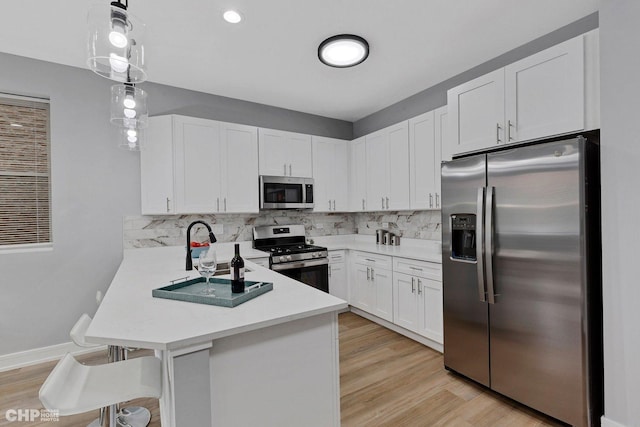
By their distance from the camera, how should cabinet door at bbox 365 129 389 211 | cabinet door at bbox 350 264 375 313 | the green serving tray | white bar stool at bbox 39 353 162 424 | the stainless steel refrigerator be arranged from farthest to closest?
1. cabinet door at bbox 365 129 389 211
2. cabinet door at bbox 350 264 375 313
3. the stainless steel refrigerator
4. the green serving tray
5. white bar stool at bbox 39 353 162 424

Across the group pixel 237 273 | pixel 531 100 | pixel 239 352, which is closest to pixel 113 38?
pixel 237 273

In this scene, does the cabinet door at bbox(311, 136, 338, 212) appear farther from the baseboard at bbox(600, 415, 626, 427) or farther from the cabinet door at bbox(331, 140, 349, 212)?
the baseboard at bbox(600, 415, 626, 427)

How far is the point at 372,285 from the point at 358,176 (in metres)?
1.56

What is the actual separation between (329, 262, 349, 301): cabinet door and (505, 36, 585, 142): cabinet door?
2465mm

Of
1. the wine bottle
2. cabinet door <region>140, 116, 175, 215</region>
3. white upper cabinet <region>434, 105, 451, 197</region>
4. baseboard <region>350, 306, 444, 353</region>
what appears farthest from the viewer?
cabinet door <region>140, 116, 175, 215</region>

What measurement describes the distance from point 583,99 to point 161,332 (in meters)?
2.72

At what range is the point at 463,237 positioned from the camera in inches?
Result: 95.5

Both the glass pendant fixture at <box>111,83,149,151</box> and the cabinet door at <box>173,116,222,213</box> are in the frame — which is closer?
the glass pendant fixture at <box>111,83,149,151</box>

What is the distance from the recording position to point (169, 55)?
2.76 metres

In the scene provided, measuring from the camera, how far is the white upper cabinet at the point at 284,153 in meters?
3.77

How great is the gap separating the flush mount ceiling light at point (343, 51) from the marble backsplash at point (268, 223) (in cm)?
194

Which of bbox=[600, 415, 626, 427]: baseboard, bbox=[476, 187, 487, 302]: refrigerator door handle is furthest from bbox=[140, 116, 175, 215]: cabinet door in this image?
bbox=[600, 415, 626, 427]: baseboard

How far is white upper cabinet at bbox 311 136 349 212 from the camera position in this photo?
419 cm

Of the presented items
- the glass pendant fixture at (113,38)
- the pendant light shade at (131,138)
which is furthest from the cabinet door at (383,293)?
the glass pendant fixture at (113,38)
